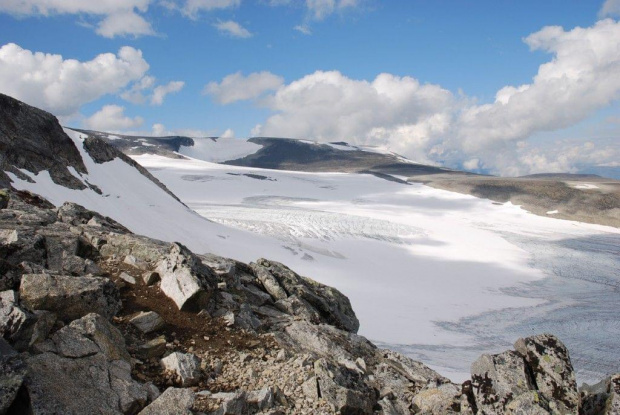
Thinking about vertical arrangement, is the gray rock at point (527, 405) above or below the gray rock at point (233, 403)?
above

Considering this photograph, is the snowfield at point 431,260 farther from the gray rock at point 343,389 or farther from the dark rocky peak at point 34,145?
the gray rock at point 343,389

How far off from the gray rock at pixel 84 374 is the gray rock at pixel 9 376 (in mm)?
275

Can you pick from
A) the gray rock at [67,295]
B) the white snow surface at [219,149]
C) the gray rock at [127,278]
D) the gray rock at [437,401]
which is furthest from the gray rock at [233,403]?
the white snow surface at [219,149]

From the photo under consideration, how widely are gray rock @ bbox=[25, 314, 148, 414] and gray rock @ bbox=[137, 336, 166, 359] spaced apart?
33 centimetres

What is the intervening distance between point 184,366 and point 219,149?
165m

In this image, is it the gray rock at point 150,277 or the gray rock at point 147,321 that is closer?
the gray rock at point 147,321

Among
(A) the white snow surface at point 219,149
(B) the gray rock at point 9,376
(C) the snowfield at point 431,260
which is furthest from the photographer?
(A) the white snow surface at point 219,149

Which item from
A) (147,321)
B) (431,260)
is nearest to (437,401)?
(147,321)

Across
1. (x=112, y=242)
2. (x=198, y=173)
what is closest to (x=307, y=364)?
(x=112, y=242)

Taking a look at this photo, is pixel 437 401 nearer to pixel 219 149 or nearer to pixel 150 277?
pixel 150 277

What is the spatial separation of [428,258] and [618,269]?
15.2 m

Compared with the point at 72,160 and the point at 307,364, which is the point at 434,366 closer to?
the point at 307,364

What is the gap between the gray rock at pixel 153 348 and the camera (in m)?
6.12

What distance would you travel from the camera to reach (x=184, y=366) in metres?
5.85
